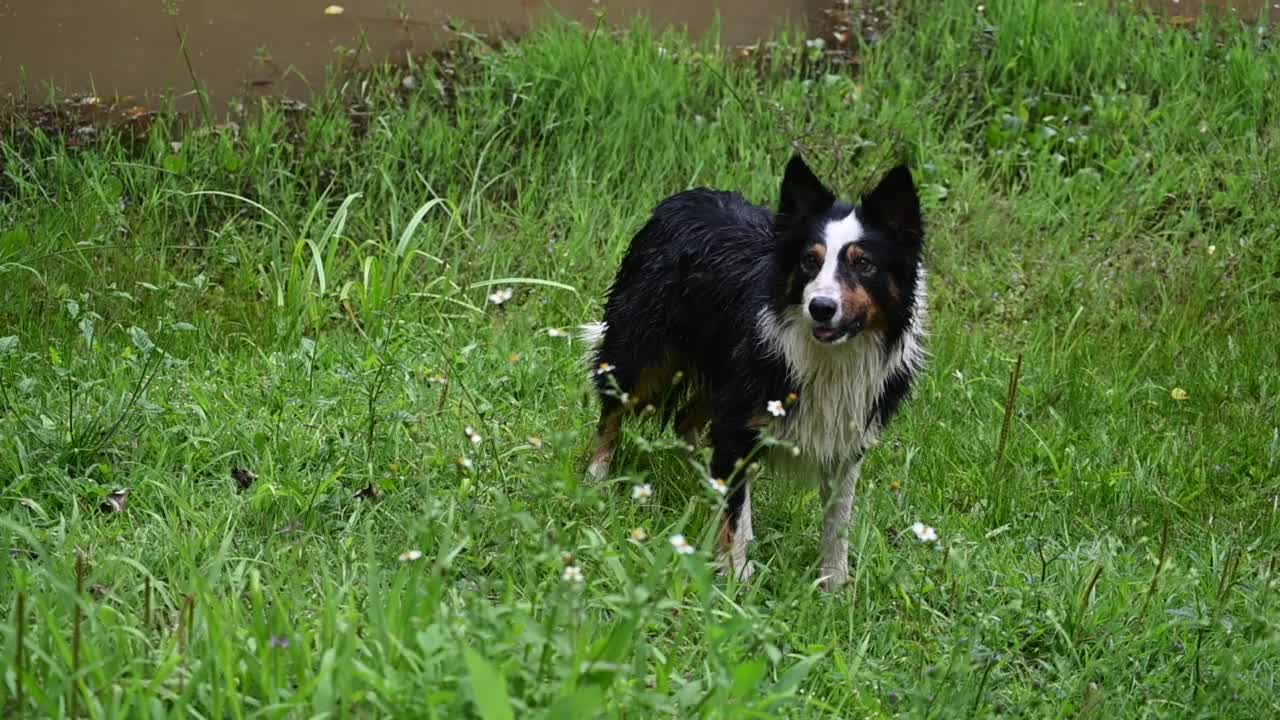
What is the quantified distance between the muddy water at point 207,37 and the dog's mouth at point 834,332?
3935 mm

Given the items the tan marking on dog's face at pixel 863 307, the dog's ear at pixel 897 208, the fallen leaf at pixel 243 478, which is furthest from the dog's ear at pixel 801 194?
the fallen leaf at pixel 243 478

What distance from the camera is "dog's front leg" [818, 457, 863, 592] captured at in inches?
147

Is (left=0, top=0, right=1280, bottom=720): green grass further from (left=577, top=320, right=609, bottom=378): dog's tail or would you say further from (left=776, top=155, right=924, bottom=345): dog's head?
(left=776, top=155, right=924, bottom=345): dog's head

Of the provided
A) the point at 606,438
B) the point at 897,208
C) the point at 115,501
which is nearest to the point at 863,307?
the point at 897,208

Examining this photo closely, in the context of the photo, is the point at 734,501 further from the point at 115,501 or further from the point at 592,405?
the point at 115,501

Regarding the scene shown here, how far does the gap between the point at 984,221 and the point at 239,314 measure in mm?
3253

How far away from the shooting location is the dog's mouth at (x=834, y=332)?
351 cm

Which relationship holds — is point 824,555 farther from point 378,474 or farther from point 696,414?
point 378,474

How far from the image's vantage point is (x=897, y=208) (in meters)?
3.61

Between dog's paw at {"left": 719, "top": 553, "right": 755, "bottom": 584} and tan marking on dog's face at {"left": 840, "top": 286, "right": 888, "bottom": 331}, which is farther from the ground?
tan marking on dog's face at {"left": 840, "top": 286, "right": 888, "bottom": 331}

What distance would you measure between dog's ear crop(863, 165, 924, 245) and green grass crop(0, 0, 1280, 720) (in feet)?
2.43

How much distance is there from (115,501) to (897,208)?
219cm

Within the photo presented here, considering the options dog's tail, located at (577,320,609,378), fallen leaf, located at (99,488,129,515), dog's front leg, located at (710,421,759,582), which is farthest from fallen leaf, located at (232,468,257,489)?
dog's front leg, located at (710,421,759,582)

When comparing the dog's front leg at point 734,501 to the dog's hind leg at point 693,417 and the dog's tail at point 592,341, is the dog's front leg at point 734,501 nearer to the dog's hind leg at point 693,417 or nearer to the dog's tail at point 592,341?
the dog's hind leg at point 693,417
